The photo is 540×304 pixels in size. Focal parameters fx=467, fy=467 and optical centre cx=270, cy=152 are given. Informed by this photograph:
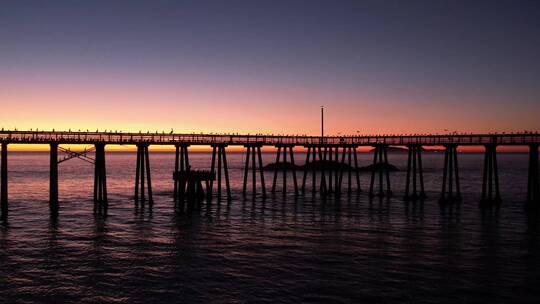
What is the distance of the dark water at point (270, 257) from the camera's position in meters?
18.6

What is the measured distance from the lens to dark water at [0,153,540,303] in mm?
18609

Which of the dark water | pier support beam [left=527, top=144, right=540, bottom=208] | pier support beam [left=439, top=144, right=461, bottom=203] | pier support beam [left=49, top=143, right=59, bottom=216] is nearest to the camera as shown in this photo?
the dark water

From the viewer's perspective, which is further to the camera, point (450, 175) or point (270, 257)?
point (450, 175)

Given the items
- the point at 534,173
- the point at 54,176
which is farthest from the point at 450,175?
the point at 54,176

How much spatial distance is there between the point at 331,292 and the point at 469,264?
8.28 metres

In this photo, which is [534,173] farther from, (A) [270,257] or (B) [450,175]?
(A) [270,257]

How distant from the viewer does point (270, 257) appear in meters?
24.0

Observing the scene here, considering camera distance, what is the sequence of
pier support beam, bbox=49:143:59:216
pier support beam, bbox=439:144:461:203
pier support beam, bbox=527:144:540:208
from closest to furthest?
pier support beam, bbox=49:143:59:216 < pier support beam, bbox=527:144:540:208 < pier support beam, bbox=439:144:461:203

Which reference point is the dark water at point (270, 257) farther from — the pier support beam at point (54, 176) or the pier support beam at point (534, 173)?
the pier support beam at point (534, 173)

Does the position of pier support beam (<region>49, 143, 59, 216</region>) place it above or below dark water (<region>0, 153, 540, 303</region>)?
above

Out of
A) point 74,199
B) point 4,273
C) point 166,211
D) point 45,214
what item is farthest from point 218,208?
point 4,273

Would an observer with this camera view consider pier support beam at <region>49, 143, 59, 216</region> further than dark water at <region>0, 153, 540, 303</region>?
Yes

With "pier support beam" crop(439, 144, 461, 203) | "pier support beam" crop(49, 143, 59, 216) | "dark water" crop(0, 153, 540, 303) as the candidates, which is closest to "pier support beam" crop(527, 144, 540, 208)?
"dark water" crop(0, 153, 540, 303)

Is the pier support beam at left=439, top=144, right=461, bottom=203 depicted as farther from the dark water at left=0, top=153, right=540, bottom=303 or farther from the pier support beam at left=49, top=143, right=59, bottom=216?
the pier support beam at left=49, top=143, right=59, bottom=216
